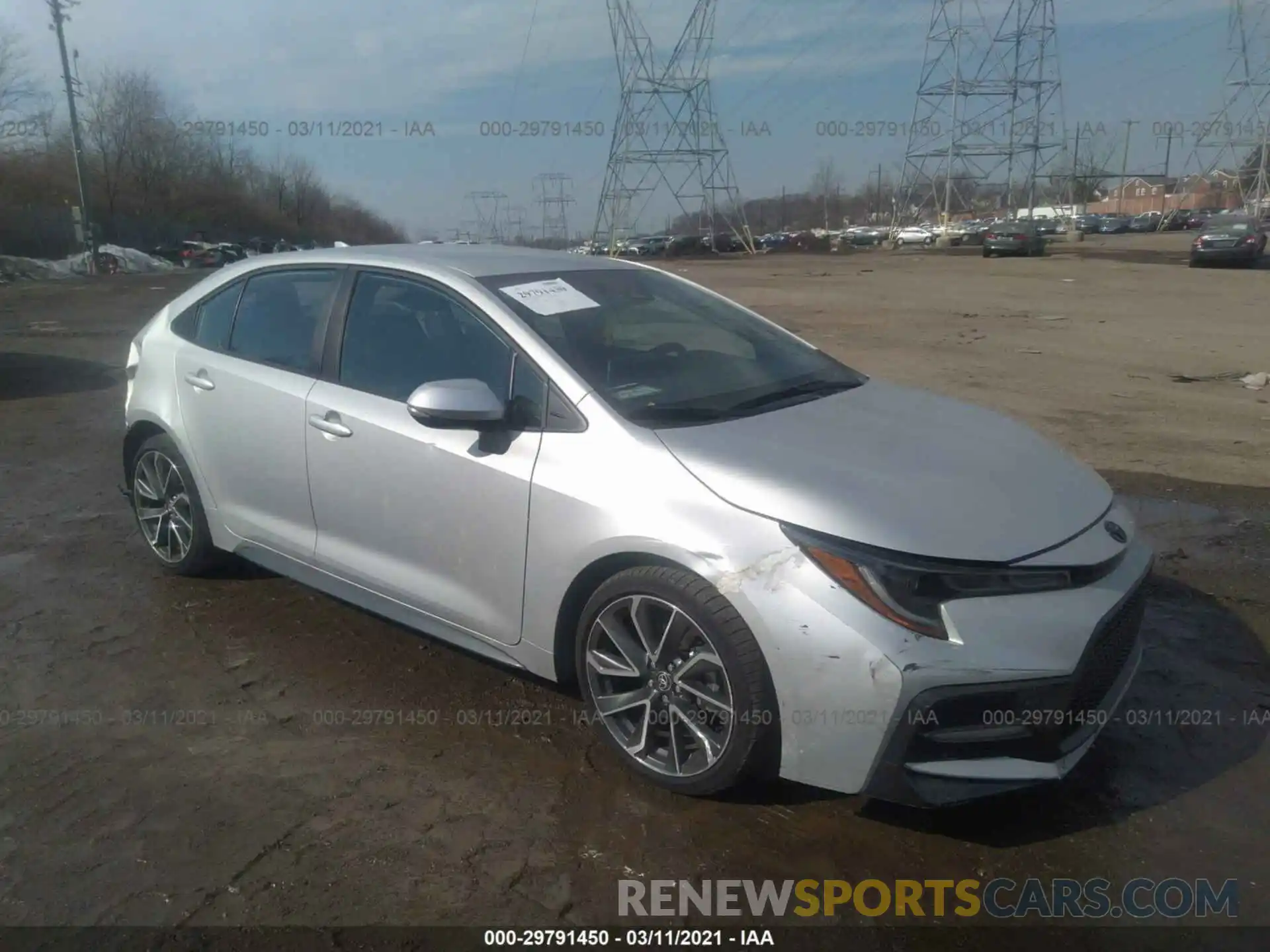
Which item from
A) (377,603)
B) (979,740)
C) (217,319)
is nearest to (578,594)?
(377,603)

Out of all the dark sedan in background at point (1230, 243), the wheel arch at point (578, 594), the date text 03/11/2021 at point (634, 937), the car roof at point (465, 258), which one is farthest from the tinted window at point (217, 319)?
the dark sedan in background at point (1230, 243)

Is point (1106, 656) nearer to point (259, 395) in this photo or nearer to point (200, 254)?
point (259, 395)

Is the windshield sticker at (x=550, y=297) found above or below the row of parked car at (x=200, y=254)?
above

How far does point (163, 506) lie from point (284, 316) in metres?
1.29

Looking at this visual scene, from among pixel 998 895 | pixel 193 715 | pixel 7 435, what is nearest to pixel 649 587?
pixel 998 895

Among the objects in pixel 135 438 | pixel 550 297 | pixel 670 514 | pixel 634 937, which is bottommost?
pixel 634 937

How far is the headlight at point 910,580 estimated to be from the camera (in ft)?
8.95

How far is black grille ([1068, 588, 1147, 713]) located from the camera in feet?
9.34

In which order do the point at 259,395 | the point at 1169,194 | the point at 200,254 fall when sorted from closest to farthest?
the point at 259,395, the point at 200,254, the point at 1169,194

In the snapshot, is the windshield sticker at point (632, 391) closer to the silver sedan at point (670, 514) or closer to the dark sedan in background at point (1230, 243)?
the silver sedan at point (670, 514)

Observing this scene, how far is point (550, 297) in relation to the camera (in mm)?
3895

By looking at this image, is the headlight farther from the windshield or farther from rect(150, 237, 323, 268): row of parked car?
rect(150, 237, 323, 268): row of parked car

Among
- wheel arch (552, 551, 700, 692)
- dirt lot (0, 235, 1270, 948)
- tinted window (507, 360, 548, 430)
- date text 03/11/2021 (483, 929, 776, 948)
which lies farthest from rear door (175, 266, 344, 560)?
date text 03/11/2021 (483, 929, 776, 948)

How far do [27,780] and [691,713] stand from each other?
2204mm
